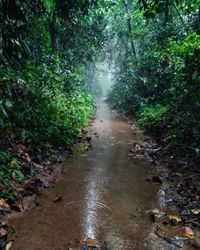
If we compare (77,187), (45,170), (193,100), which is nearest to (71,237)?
(77,187)

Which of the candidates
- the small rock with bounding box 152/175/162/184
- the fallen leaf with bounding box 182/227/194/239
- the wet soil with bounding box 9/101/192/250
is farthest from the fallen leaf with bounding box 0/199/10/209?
the small rock with bounding box 152/175/162/184

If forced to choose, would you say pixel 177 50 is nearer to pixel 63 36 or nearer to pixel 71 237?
pixel 71 237

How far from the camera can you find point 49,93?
9.66 meters

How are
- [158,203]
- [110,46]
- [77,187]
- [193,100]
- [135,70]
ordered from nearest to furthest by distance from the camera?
1. [158,203]
2. [77,187]
3. [193,100]
4. [135,70]
5. [110,46]

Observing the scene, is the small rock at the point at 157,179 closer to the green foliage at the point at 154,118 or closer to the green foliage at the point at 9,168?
the green foliage at the point at 9,168

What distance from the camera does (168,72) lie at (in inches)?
460

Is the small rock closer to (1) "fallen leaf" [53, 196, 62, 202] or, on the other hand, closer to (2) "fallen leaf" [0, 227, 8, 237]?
(1) "fallen leaf" [53, 196, 62, 202]

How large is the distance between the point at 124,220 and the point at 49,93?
621 centimetres

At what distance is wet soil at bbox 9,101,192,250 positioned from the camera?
3807 millimetres

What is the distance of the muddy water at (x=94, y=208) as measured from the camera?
3.85 metres

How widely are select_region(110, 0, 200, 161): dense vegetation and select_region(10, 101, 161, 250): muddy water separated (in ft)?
5.60

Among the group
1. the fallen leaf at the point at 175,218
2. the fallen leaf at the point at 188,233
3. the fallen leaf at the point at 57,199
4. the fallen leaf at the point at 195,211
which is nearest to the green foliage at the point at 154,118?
the fallen leaf at the point at 195,211

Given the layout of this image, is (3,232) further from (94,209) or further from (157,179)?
(157,179)

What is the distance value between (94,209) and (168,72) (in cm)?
834
